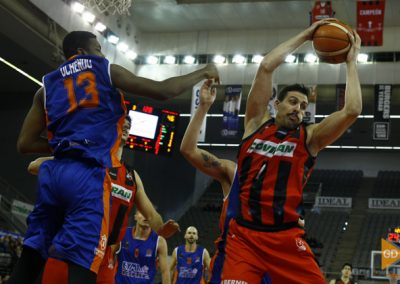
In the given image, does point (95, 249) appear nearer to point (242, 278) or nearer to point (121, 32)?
point (242, 278)

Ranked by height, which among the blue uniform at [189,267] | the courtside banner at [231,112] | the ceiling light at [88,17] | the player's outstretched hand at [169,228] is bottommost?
the blue uniform at [189,267]

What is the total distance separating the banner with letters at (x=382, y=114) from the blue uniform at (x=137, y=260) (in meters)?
15.5

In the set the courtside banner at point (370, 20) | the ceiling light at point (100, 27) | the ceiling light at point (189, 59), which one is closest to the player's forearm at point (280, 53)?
the courtside banner at point (370, 20)

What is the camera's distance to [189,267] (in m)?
11.4

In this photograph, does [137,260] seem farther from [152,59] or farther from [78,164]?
[152,59]

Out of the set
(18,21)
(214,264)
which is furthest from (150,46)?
(214,264)

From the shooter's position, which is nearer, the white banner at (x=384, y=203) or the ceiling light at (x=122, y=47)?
the ceiling light at (x=122, y=47)

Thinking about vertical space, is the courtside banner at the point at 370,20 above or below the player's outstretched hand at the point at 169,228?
above

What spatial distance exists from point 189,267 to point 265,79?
7.23m

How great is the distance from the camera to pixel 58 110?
12.0 ft

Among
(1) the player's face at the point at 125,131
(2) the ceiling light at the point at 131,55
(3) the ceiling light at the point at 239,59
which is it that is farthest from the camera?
(2) the ceiling light at the point at 131,55

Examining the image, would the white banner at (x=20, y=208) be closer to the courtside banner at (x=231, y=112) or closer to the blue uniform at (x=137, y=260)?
the courtside banner at (x=231, y=112)

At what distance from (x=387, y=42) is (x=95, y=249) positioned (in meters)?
23.2

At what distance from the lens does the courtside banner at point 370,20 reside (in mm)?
18984
